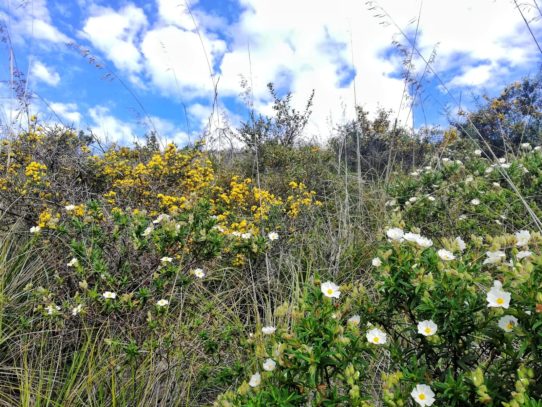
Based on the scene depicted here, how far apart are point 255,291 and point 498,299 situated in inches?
61.8

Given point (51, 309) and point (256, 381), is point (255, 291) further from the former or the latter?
point (256, 381)

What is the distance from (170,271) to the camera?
6.91ft

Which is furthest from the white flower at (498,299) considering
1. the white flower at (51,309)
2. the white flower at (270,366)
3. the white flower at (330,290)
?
the white flower at (51,309)

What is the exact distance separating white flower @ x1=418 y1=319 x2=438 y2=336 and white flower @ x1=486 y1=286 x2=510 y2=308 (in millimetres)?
154

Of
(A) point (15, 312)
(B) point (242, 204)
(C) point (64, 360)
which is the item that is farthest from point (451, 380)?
(B) point (242, 204)

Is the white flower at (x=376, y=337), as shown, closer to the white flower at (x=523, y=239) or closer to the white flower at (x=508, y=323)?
the white flower at (x=508, y=323)

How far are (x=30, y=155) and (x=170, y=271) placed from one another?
8.53ft

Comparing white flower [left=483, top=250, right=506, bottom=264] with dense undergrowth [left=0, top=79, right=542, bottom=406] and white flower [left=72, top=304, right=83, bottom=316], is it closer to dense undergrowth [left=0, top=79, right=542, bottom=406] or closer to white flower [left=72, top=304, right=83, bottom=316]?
dense undergrowth [left=0, top=79, right=542, bottom=406]

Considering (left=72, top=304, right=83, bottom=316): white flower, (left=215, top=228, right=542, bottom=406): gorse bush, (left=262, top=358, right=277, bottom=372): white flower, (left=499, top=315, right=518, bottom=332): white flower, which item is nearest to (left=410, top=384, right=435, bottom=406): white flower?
(left=215, top=228, right=542, bottom=406): gorse bush

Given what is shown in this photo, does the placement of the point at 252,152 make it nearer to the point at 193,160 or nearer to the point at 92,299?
the point at 193,160

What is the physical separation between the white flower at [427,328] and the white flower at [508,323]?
16cm

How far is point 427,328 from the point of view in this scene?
3.83ft

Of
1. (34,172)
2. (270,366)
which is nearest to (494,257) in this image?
(270,366)

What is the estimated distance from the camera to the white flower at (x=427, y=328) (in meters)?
1.15
